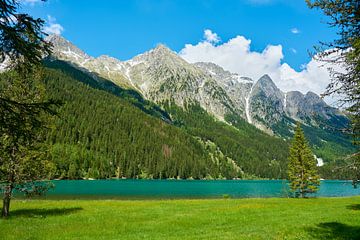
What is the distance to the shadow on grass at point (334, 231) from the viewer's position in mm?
17781

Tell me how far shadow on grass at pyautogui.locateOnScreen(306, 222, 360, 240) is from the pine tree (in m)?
41.5

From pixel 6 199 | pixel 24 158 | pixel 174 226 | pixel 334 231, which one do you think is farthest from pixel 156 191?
pixel 334 231

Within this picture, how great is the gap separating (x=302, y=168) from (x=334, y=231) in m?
45.6

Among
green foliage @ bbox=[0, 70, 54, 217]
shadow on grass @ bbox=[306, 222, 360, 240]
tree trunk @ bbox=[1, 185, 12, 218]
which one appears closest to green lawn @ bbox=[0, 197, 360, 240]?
shadow on grass @ bbox=[306, 222, 360, 240]

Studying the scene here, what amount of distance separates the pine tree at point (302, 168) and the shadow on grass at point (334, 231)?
1633 inches

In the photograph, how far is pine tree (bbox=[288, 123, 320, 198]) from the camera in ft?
204

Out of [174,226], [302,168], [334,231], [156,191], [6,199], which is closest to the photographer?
[334,231]

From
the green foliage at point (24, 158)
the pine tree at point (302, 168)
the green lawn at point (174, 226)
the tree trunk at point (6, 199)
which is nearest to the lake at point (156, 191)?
the pine tree at point (302, 168)

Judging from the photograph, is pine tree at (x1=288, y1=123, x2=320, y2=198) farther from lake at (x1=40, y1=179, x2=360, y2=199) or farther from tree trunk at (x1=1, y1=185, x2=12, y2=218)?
tree trunk at (x1=1, y1=185, x2=12, y2=218)

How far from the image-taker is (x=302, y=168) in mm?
62906

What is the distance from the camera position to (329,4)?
46.7 feet

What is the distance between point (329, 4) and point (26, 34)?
515 inches

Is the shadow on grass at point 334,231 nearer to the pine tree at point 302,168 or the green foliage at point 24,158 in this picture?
the green foliage at point 24,158

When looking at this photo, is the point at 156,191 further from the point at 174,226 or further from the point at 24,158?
the point at 174,226
